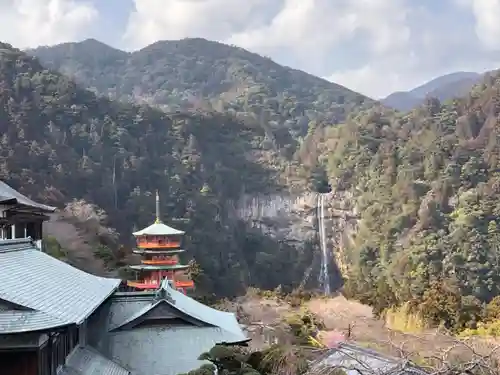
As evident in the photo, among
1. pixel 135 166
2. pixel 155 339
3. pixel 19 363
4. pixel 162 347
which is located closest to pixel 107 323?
pixel 155 339

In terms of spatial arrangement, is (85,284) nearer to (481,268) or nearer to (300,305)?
(300,305)

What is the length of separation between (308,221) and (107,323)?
1835 inches

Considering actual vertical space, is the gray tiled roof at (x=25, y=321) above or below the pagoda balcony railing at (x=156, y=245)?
above

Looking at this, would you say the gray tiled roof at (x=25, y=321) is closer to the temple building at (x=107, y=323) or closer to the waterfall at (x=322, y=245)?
the temple building at (x=107, y=323)

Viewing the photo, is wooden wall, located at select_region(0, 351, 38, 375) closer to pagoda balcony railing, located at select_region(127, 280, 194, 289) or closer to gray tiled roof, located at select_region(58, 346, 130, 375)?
gray tiled roof, located at select_region(58, 346, 130, 375)

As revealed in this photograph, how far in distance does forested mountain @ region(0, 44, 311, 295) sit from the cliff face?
1011 millimetres

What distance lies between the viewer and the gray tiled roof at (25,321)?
6312mm

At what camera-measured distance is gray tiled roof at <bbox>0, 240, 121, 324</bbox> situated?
696 centimetres

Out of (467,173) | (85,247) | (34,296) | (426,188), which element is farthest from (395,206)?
(34,296)

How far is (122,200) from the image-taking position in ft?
166

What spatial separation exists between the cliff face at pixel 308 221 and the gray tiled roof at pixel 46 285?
142ft

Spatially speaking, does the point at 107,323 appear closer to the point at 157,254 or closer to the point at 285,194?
the point at 157,254

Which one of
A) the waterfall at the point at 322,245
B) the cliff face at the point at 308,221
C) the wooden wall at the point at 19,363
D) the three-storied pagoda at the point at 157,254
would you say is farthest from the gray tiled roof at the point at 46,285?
the waterfall at the point at 322,245

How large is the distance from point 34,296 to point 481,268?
3505 cm
